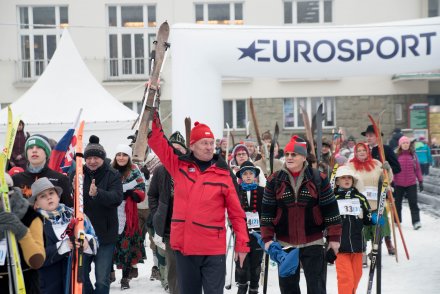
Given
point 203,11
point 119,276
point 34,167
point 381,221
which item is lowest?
point 119,276

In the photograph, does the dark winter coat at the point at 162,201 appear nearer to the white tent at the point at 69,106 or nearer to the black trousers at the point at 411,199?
the black trousers at the point at 411,199

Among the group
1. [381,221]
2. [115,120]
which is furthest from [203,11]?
[381,221]

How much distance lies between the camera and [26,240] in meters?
4.46


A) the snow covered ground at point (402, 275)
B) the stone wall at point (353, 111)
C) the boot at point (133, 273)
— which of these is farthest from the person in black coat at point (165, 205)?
the stone wall at point (353, 111)

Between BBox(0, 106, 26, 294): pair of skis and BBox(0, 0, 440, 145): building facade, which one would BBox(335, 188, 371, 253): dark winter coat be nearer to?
BBox(0, 106, 26, 294): pair of skis

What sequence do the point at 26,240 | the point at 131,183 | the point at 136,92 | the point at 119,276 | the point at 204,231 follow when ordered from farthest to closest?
the point at 136,92 → the point at 119,276 → the point at 131,183 → the point at 204,231 → the point at 26,240

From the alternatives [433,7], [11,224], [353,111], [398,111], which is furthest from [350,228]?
[433,7]

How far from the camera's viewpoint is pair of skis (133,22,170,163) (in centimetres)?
559

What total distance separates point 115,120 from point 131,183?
23.1 feet

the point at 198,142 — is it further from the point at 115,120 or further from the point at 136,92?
the point at 136,92

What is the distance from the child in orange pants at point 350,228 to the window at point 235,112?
17.8m

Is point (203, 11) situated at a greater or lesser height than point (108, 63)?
greater

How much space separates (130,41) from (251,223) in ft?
62.2

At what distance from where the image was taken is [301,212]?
607 centimetres
